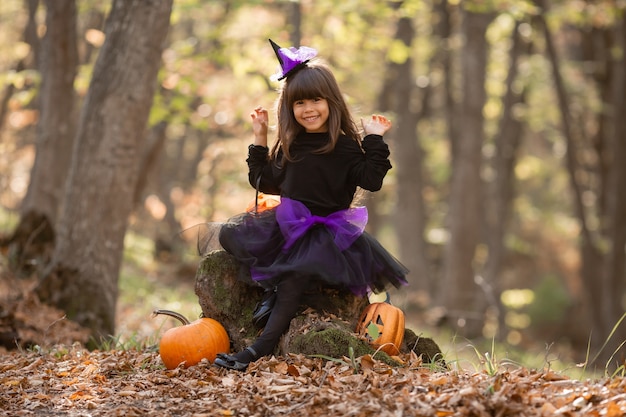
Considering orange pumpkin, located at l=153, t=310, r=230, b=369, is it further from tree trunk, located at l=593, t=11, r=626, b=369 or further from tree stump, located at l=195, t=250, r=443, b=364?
tree trunk, located at l=593, t=11, r=626, b=369

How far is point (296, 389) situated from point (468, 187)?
1059 cm

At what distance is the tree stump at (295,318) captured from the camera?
15.8 ft

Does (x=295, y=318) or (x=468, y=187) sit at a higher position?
(x=468, y=187)

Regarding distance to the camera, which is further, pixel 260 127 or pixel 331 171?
pixel 260 127

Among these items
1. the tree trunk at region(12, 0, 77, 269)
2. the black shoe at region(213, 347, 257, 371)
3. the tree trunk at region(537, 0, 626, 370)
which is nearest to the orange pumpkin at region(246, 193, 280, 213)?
the black shoe at region(213, 347, 257, 371)

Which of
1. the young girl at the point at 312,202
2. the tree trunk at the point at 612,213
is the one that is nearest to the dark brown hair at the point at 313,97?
the young girl at the point at 312,202

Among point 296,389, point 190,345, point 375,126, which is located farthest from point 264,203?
point 296,389

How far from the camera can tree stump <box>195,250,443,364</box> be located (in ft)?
15.8

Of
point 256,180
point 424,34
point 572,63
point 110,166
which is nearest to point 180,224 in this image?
point 424,34

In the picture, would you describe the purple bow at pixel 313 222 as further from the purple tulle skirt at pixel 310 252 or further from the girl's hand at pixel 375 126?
the girl's hand at pixel 375 126

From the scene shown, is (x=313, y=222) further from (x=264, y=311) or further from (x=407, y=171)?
(x=407, y=171)

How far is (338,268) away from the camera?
15.9 feet

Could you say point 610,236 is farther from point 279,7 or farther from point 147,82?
point 147,82

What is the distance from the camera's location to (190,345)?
4.96m
